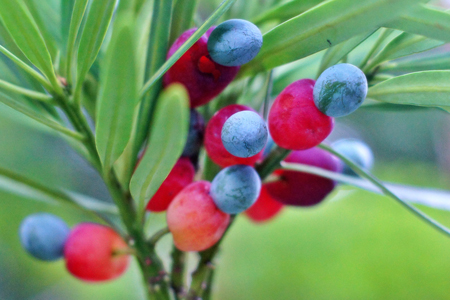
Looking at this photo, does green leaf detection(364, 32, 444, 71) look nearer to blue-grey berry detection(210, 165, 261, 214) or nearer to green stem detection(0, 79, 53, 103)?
blue-grey berry detection(210, 165, 261, 214)

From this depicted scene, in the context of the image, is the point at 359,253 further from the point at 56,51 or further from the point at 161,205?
the point at 56,51

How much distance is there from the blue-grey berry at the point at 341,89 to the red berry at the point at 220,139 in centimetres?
7

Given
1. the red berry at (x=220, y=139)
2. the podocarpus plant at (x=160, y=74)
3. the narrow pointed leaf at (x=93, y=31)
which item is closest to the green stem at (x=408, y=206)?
the podocarpus plant at (x=160, y=74)

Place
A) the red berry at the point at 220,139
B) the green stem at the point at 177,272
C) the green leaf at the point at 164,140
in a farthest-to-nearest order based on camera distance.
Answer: the green stem at the point at 177,272
the red berry at the point at 220,139
the green leaf at the point at 164,140

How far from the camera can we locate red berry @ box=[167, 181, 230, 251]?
12.3 inches

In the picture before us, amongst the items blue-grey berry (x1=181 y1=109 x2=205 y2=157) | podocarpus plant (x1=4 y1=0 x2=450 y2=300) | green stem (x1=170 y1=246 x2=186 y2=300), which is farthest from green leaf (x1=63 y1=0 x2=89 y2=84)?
green stem (x1=170 y1=246 x2=186 y2=300)

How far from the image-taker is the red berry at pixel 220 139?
302 mm

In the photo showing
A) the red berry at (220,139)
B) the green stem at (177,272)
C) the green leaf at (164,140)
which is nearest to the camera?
the green leaf at (164,140)

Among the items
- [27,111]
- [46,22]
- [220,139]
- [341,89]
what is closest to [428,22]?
[341,89]

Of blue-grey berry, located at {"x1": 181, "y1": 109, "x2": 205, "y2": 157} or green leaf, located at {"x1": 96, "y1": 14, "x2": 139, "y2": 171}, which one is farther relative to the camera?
blue-grey berry, located at {"x1": 181, "y1": 109, "x2": 205, "y2": 157}

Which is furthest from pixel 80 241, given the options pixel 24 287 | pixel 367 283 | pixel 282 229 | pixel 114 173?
pixel 24 287

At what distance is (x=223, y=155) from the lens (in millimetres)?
312

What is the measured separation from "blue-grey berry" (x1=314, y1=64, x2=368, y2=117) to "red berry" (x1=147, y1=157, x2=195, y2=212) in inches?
5.8

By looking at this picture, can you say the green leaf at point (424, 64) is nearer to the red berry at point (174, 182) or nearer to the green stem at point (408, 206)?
the green stem at point (408, 206)
